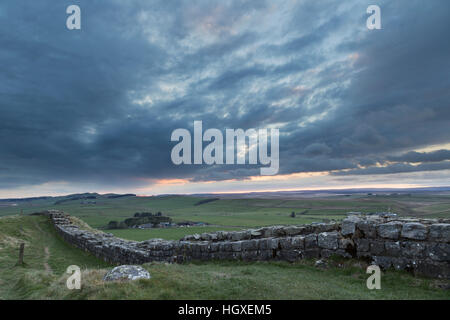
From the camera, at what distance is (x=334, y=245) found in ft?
31.7

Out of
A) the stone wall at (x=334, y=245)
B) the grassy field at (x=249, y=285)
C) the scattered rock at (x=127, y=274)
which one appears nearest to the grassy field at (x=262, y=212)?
the stone wall at (x=334, y=245)

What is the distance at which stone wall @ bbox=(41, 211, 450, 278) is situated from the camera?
300 inches

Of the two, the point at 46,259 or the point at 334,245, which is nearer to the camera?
→ the point at 334,245

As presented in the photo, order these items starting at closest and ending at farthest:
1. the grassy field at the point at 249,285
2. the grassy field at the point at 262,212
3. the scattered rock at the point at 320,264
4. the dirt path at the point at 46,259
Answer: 1. the grassy field at the point at 249,285
2. the scattered rock at the point at 320,264
3. the dirt path at the point at 46,259
4. the grassy field at the point at 262,212

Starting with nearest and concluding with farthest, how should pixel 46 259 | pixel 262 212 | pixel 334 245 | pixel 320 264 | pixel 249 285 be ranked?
pixel 249 285 < pixel 320 264 < pixel 334 245 < pixel 46 259 < pixel 262 212

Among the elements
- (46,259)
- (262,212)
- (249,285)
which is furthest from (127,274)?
(262,212)

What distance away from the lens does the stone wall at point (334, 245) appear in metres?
7.63

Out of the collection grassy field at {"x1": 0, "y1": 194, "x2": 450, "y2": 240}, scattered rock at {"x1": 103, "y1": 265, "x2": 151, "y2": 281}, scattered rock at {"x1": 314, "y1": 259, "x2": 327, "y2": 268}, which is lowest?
grassy field at {"x1": 0, "y1": 194, "x2": 450, "y2": 240}

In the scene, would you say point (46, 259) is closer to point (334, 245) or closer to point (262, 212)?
point (334, 245)

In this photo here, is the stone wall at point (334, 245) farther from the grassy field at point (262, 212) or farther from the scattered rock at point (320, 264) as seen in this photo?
the grassy field at point (262, 212)

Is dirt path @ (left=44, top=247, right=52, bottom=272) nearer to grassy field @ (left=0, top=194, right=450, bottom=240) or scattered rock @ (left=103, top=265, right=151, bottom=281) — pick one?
scattered rock @ (left=103, top=265, right=151, bottom=281)

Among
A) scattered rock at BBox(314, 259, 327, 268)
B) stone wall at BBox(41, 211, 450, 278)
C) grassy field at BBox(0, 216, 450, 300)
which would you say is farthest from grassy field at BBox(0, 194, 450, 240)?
grassy field at BBox(0, 216, 450, 300)
